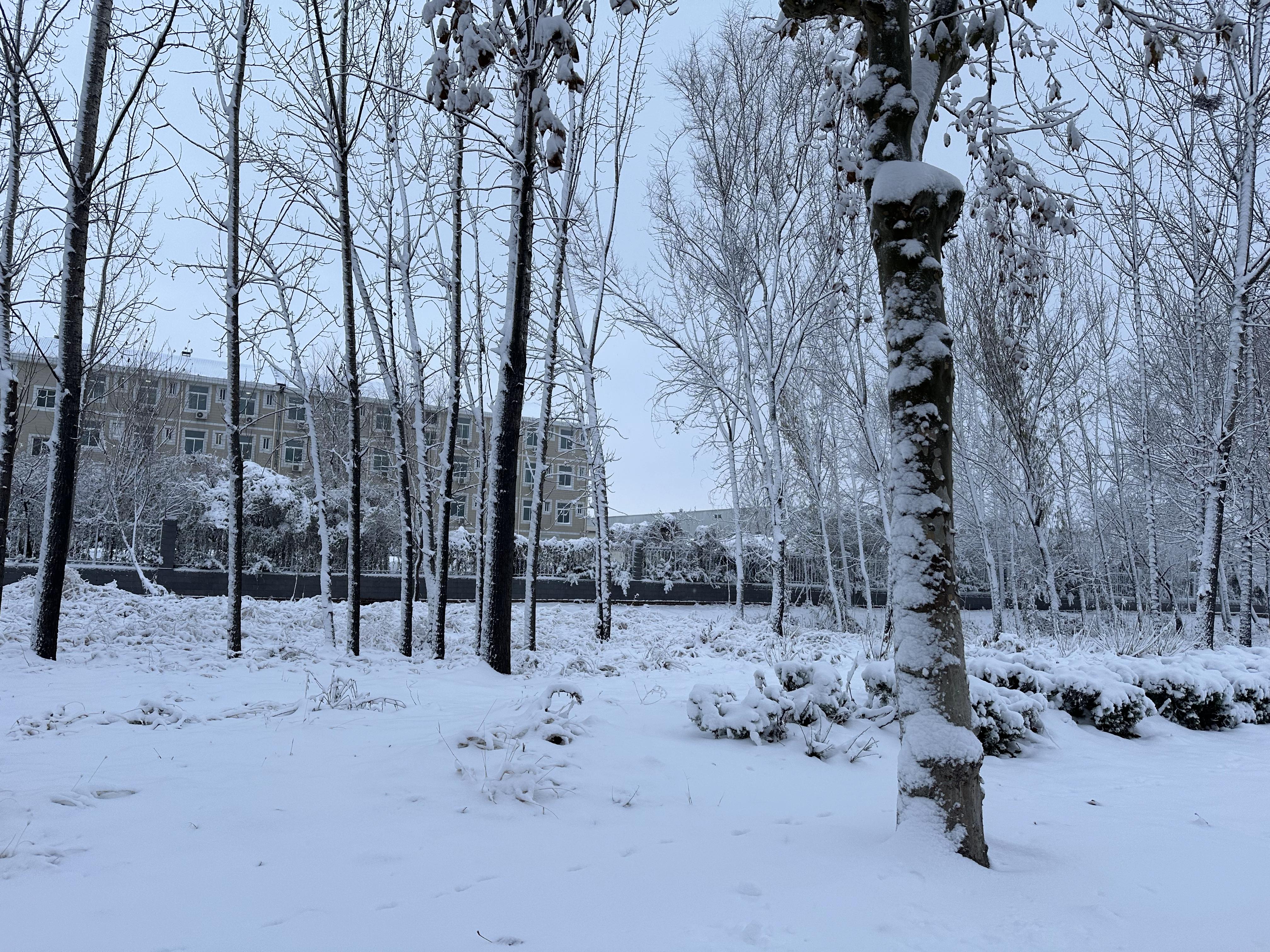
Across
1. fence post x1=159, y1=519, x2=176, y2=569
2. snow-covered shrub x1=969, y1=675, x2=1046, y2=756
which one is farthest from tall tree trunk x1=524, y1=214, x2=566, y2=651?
fence post x1=159, y1=519, x2=176, y2=569

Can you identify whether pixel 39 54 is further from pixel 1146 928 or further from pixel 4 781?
pixel 1146 928

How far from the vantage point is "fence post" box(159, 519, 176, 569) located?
17.2 meters

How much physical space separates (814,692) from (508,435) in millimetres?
3775

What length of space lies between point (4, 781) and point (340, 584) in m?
17.3

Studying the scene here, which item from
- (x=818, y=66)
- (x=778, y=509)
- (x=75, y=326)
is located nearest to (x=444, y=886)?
(x=75, y=326)

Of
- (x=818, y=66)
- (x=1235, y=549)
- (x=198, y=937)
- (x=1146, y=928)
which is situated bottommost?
(x=1146, y=928)

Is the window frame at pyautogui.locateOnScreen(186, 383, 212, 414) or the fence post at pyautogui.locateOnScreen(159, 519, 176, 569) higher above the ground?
the window frame at pyautogui.locateOnScreen(186, 383, 212, 414)

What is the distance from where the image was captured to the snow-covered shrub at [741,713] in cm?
440

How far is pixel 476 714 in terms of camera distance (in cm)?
464

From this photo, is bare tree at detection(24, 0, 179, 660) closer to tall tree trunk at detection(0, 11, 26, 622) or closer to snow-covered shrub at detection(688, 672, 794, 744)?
tall tree trunk at detection(0, 11, 26, 622)

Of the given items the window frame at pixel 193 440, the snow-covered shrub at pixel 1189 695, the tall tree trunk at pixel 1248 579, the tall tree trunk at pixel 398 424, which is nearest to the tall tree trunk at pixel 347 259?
the tall tree trunk at pixel 398 424

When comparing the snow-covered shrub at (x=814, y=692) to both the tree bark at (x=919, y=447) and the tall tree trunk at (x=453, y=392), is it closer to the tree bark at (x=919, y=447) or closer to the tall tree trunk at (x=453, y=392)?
the tree bark at (x=919, y=447)

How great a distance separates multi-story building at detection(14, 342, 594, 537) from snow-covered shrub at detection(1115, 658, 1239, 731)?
11983mm

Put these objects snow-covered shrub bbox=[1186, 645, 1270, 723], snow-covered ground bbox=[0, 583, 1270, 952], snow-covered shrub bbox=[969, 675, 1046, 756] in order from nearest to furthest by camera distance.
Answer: snow-covered ground bbox=[0, 583, 1270, 952] → snow-covered shrub bbox=[969, 675, 1046, 756] → snow-covered shrub bbox=[1186, 645, 1270, 723]
